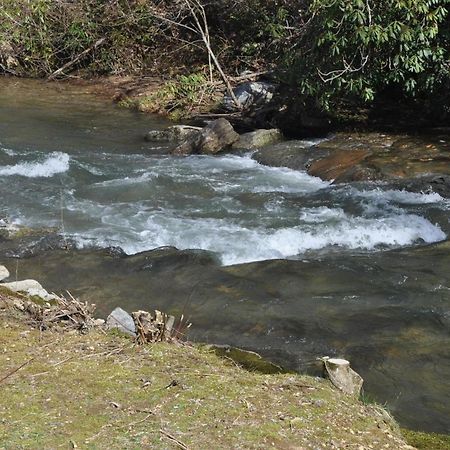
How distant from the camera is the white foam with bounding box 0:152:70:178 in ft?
38.6

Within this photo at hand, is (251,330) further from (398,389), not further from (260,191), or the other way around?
(260,191)

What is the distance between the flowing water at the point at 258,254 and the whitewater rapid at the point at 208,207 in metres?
0.03

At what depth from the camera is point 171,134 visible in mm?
15023

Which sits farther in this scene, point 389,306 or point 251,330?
point 389,306

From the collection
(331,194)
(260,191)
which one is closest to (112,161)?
(260,191)

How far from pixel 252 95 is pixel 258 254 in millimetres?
8846

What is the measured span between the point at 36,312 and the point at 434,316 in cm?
368

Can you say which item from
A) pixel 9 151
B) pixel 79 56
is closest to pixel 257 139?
pixel 9 151

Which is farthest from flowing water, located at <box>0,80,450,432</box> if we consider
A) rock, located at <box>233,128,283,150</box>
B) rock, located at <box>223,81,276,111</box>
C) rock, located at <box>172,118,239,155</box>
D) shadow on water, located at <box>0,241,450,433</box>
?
rock, located at <box>223,81,276,111</box>

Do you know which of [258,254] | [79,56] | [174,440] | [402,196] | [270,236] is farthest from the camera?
[79,56]

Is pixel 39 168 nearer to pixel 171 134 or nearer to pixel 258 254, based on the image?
pixel 171 134

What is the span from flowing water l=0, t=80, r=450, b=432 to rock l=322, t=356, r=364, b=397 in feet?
2.44

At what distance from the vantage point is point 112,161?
13016 mm

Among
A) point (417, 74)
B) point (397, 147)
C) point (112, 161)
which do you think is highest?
point (417, 74)
